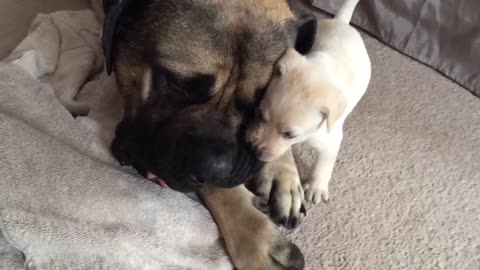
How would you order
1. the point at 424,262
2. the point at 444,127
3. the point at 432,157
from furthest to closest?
the point at 444,127, the point at 432,157, the point at 424,262

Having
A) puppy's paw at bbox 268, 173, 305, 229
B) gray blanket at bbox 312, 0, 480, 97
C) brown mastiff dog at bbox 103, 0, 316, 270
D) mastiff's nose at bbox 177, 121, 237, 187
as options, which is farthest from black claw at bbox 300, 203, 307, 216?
gray blanket at bbox 312, 0, 480, 97

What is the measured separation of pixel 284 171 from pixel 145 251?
0.36 m

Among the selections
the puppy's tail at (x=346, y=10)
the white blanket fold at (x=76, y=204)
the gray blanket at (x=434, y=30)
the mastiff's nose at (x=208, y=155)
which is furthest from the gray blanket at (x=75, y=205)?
the gray blanket at (x=434, y=30)

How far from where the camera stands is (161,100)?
1091mm

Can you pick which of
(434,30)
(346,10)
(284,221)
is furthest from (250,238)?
(434,30)

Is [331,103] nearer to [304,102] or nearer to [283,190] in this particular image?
[304,102]

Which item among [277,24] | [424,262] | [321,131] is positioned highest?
[277,24]

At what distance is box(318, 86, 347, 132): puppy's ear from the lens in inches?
41.9

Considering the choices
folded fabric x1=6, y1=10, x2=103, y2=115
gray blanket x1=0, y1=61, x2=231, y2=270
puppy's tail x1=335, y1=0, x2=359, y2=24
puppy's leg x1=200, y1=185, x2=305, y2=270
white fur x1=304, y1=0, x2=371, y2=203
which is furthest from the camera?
puppy's tail x1=335, y1=0, x2=359, y2=24

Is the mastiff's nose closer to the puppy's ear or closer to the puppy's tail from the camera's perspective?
the puppy's ear

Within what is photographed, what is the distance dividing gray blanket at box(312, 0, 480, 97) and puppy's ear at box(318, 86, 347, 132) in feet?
2.60

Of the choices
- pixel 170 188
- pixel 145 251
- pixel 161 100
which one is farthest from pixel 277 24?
pixel 145 251

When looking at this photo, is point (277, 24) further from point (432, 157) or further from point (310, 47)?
point (432, 157)

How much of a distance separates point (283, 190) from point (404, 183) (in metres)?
0.36
